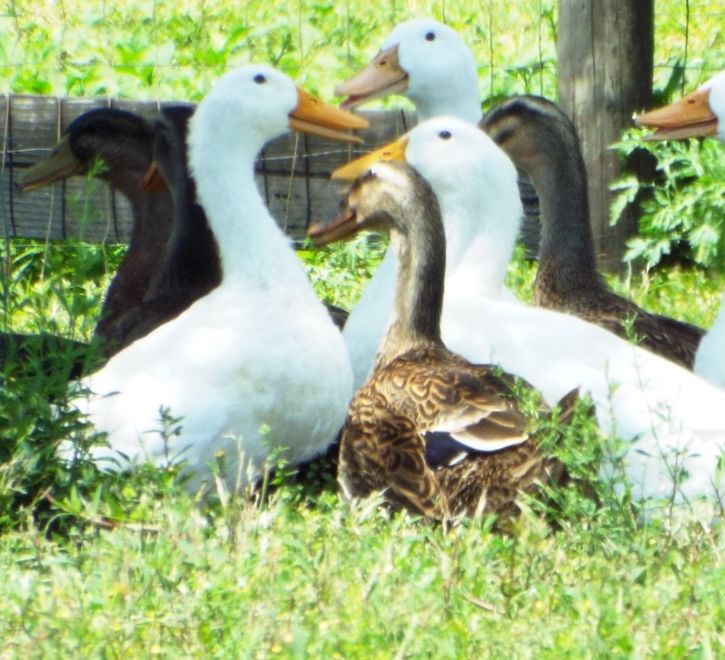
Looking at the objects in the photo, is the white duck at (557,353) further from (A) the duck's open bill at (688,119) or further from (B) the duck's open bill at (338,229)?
(A) the duck's open bill at (688,119)

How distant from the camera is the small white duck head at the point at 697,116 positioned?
667 cm

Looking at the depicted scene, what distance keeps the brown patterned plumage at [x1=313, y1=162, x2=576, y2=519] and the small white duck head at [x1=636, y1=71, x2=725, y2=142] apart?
1.15 m

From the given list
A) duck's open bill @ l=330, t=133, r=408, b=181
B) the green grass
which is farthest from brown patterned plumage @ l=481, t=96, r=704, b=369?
the green grass

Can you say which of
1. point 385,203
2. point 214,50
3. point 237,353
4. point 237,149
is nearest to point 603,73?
point 385,203

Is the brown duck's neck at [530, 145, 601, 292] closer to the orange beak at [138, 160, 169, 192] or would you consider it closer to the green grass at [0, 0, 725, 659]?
the orange beak at [138, 160, 169, 192]

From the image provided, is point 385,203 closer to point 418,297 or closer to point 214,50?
point 418,297

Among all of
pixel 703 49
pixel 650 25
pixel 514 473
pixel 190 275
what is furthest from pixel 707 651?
pixel 703 49

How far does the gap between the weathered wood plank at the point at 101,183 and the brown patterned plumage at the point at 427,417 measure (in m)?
2.17

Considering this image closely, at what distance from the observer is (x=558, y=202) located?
7.30 m

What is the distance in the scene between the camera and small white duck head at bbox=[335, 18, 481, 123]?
7.65 metres

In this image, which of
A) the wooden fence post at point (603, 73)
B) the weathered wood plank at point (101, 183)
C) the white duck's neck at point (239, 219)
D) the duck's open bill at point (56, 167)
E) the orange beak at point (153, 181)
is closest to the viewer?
the white duck's neck at point (239, 219)

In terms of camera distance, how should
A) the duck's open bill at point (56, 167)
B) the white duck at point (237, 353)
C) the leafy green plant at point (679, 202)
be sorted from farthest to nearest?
the leafy green plant at point (679, 202) → the duck's open bill at point (56, 167) → the white duck at point (237, 353)

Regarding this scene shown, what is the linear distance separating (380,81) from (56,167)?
4.70 ft

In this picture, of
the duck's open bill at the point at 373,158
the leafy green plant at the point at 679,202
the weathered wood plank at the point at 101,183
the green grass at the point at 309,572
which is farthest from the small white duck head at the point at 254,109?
the leafy green plant at the point at 679,202
